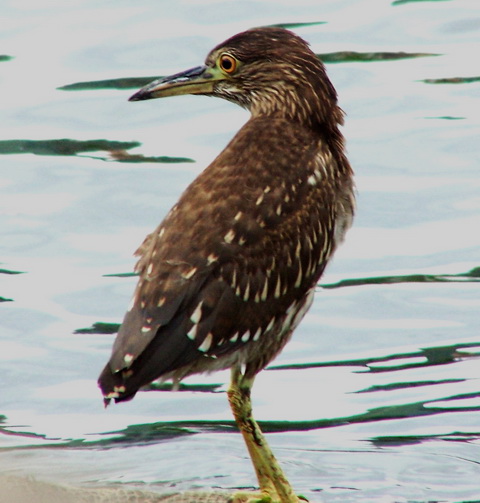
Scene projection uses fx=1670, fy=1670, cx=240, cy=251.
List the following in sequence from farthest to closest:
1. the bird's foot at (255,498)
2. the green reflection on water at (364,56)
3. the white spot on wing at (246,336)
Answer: the green reflection on water at (364,56) → the bird's foot at (255,498) → the white spot on wing at (246,336)

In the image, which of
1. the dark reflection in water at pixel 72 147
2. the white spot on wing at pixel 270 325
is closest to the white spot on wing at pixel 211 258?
the white spot on wing at pixel 270 325

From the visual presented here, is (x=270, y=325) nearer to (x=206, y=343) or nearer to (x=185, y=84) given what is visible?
(x=206, y=343)

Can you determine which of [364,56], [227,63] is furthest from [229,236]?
[364,56]

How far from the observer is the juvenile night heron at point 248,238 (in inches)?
315

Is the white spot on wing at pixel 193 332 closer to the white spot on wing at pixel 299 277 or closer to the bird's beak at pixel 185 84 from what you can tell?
the white spot on wing at pixel 299 277

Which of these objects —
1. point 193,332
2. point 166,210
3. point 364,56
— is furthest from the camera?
point 364,56

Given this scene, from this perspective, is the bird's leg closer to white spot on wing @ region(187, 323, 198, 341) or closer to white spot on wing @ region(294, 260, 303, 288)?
white spot on wing @ region(294, 260, 303, 288)

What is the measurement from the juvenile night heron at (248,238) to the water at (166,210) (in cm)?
96

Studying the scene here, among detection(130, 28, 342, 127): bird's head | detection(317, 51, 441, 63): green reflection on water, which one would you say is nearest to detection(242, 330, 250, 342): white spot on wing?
detection(130, 28, 342, 127): bird's head

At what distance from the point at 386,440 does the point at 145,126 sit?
4957 millimetres

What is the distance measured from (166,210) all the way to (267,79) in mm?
3898

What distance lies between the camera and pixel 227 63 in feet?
30.0

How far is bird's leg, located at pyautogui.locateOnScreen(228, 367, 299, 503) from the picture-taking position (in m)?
8.66

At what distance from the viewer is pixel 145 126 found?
46.7 ft
